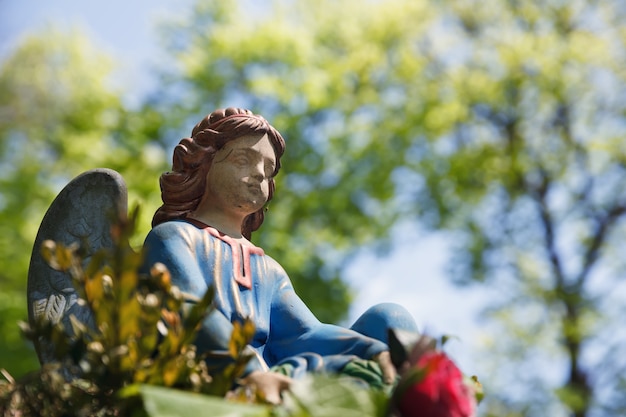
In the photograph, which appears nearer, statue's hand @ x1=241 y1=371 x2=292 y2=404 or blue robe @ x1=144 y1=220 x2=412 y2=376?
statue's hand @ x1=241 y1=371 x2=292 y2=404

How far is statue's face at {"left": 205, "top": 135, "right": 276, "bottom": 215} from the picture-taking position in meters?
4.00

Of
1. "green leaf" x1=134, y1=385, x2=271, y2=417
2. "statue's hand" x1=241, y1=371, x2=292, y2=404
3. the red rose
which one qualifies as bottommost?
"green leaf" x1=134, y1=385, x2=271, y2=417

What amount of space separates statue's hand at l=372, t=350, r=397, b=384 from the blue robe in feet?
0.18

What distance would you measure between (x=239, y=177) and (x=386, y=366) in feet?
3.87

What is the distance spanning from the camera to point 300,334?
3791 mm

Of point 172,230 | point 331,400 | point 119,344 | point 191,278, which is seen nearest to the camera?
point 331,400

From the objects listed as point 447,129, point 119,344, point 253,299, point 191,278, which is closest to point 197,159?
point 253,299

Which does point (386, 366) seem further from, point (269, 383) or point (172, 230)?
point (172, 230)

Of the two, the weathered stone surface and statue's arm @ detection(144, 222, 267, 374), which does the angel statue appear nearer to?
statue's arm @ detection(144, 222, 267, 374)

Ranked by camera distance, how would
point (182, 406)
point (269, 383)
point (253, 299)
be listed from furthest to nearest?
point (253, 299) → point (269, 383) → point (182, 406)

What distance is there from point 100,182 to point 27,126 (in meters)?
12.3

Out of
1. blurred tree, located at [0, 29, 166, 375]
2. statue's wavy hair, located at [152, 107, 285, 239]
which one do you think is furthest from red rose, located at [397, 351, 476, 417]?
blurred tree, located at [0, 29, 166, 375]

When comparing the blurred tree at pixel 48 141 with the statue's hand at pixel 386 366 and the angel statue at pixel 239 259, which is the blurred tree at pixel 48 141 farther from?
the statue's hand at pixel 386 366

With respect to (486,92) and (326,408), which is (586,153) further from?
(326,408)
